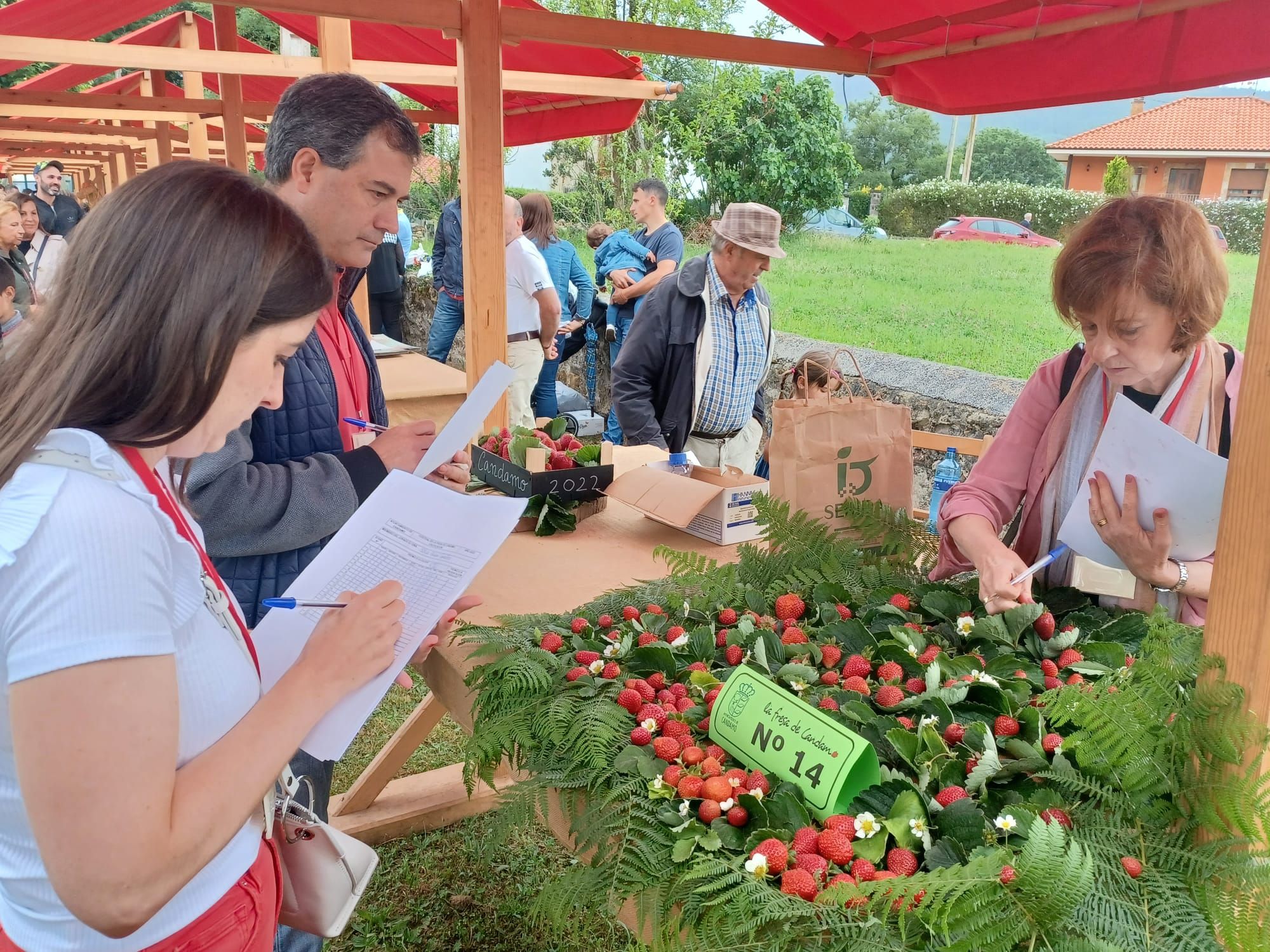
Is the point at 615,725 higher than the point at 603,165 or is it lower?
lower

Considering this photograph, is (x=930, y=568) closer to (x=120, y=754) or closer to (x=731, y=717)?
(x=731, y=717)

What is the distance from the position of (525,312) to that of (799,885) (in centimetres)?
454

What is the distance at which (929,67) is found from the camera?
2660 mm

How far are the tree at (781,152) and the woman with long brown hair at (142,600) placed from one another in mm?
12954

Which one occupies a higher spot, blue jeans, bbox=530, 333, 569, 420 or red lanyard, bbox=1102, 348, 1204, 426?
red lanyard, bbox=1102, 348, 1204, 426

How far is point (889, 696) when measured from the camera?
42.5 inches

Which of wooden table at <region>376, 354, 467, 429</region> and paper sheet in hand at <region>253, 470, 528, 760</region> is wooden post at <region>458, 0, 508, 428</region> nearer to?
wooden table at <region>376, 354, 467, 429</region>

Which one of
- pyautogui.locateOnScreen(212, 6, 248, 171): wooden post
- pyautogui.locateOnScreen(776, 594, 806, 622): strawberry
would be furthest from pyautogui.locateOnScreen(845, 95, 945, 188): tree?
pyautogui.locateOnScreen(776, 594, 806, 622): strawberry

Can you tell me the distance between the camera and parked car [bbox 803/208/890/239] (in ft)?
40.9

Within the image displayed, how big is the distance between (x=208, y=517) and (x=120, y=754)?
2.36ft

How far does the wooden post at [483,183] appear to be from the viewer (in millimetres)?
2346

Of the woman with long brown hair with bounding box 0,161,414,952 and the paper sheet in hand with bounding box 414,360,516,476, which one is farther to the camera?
the paper sheet in hand with bounding box 414,360,516,476

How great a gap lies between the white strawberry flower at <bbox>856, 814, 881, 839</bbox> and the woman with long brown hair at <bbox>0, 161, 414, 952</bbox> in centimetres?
52

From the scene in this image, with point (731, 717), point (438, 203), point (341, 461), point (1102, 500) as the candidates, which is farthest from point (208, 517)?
point (438, 203)
